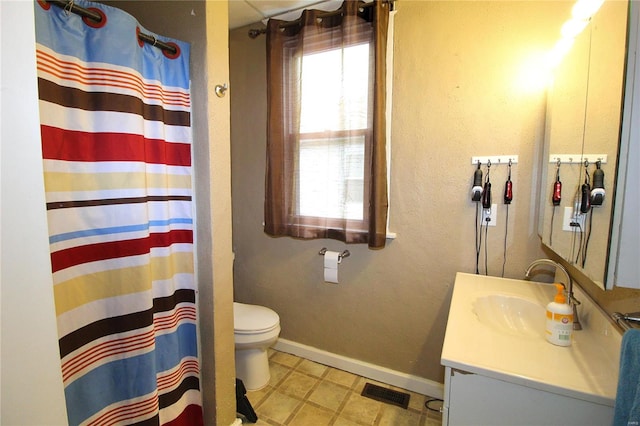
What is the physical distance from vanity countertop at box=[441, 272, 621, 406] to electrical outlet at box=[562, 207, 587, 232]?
0.31 meters

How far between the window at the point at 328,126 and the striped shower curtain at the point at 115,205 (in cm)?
77

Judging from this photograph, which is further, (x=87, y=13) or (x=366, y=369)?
(x=366, y=369)

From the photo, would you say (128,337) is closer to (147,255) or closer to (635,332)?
(147,255)

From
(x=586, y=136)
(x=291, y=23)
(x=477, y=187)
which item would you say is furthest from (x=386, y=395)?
(x=291, y=23)

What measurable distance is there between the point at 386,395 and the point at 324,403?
1.31 ft

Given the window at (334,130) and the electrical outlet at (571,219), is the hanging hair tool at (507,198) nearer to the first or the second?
the electrical outlet at (571,219)

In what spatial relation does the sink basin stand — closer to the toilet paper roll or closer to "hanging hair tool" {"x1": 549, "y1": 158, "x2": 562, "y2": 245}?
"hanging hair tool" {"x1": 549, "y1": 158, "x2": 562, "y2": 245}

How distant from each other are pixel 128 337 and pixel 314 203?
1237mm

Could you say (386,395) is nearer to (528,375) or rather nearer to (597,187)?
(528,375)

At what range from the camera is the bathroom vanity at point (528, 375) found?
0.74 m

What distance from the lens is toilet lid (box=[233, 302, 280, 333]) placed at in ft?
5.62

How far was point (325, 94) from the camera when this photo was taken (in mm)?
1812

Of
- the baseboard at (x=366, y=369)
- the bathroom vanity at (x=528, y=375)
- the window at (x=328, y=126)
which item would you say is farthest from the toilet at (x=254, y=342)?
the bathroom vanity at (x=528, y=375)

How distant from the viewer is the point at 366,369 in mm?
1929
